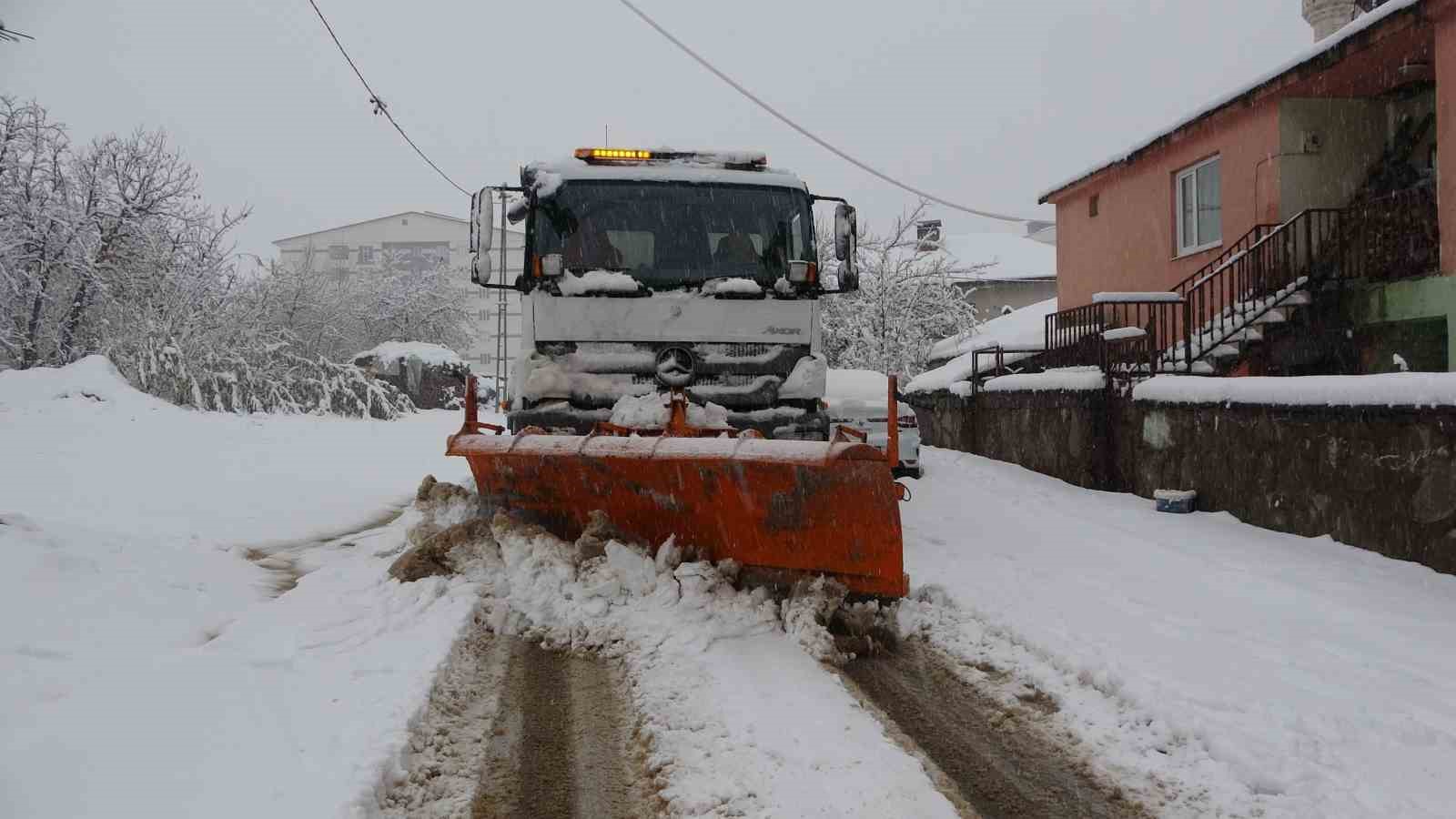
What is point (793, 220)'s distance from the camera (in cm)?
655

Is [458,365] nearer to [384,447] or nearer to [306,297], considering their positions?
[306,297]

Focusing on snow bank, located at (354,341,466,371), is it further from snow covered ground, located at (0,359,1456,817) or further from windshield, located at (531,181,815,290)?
windshield, located at (531,181,815,290)

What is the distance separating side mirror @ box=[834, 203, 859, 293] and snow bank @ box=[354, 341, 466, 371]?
28268 mm

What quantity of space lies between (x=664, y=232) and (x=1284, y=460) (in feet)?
16.0

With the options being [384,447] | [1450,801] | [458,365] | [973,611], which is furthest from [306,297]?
[1450,801]

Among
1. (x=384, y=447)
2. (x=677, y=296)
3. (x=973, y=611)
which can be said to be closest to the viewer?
(x=973, y=611)

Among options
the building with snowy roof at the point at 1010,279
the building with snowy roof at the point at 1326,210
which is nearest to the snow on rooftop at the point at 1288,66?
the building with snowy roof at the point at 1326,210

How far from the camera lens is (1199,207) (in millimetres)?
13711

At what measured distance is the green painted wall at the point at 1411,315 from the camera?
9414 mm

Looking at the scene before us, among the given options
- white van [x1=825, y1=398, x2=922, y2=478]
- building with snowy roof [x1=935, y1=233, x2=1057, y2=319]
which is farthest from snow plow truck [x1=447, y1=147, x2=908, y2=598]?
building with snowy roof [x1=935, y1=233, x2=1057, y2=319]

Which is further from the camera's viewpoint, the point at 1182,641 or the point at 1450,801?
the point at 1182,641

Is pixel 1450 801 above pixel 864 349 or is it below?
below

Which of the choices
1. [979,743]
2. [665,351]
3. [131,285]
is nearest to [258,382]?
[131,285]

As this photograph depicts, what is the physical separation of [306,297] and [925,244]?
71.1 feet
